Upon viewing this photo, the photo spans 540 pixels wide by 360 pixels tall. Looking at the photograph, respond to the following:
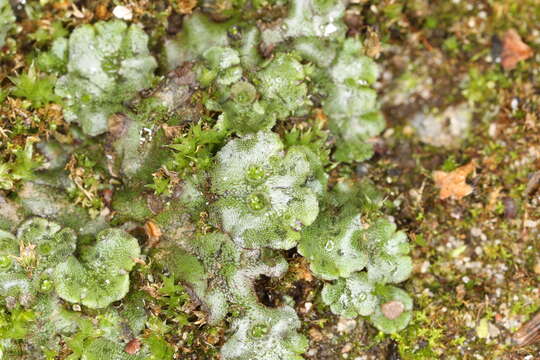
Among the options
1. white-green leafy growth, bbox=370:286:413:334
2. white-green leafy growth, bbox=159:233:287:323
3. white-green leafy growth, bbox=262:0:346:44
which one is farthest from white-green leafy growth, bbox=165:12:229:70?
white-green leafy growth, bbox=370:286:413:334

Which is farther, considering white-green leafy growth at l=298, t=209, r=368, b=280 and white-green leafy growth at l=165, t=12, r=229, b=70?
white-green leafy growth at l=165, t=12, r=229, b=70

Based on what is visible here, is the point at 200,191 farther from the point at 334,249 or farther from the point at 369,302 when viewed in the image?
the point at 369,302

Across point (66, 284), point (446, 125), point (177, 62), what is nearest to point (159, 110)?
point (177, 62)

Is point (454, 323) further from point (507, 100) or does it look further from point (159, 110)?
point (159, 110)

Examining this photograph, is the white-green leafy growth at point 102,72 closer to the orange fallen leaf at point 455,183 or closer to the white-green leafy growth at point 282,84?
the white-green leafy growth at point 282,84

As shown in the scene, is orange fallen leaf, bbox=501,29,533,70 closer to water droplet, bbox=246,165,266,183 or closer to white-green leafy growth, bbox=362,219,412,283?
white-green leafy growth, bbox=362,219,412,283

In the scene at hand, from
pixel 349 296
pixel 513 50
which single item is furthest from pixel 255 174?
pixel 513 50
